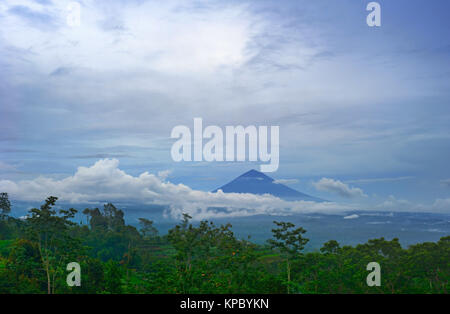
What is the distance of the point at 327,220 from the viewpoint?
23.9 meters

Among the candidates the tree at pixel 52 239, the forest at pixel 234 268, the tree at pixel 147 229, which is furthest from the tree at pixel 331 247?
the tree at pixel 147 229

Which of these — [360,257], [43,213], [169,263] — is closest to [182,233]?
[169,263]

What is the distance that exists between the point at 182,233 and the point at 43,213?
17.3 ft

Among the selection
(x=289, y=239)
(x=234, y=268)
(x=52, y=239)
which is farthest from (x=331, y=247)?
(x=52, y=239)

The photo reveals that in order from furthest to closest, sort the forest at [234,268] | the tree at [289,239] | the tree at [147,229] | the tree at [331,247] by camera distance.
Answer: the tree at [147,229], the tree at [331,247], the tree at [289,239], the forest at [234,268]

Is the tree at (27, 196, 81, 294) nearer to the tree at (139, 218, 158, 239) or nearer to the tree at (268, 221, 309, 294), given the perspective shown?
the tree at (268, 221, 309, 294)

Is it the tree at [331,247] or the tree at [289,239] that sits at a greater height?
the tree at [289,239]

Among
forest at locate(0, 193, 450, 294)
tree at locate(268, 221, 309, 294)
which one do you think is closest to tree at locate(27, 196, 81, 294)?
forest at locate(0, 193, 450, 294)

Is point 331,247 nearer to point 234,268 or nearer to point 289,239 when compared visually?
point 289,239

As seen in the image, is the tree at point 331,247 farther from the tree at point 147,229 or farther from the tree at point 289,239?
the tree at point 147,229

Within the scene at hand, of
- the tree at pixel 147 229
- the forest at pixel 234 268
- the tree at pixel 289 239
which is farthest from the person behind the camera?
the tree at pixel 147 229
